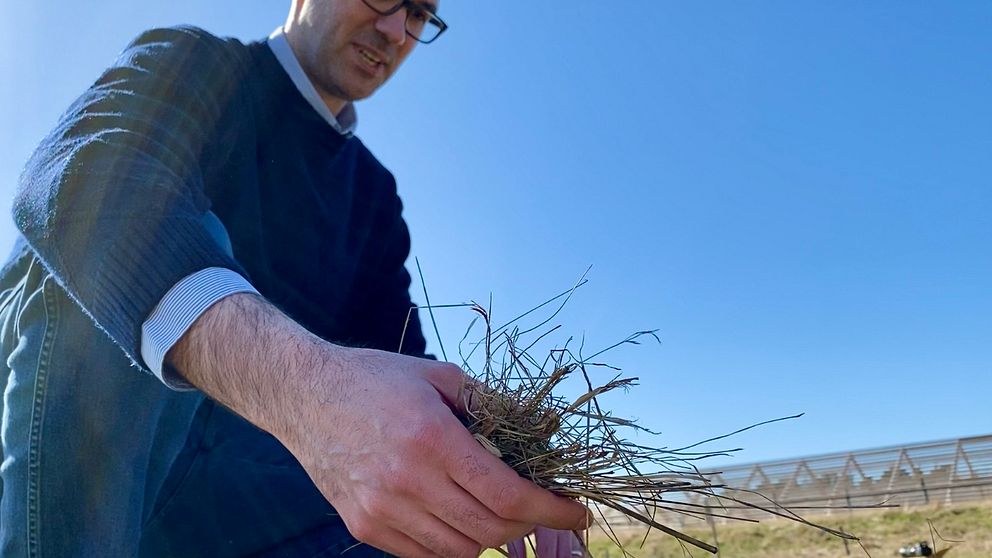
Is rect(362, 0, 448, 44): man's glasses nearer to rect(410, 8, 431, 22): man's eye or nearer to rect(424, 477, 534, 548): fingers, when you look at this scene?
rect(410, 8, 431, 22): man's eye

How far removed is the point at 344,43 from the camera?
2.37 meters

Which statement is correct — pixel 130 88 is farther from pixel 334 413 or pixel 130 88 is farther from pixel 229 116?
pixel 334 413

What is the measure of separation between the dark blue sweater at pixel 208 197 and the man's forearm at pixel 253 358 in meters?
0.09

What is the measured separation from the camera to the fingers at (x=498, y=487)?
2.68ft

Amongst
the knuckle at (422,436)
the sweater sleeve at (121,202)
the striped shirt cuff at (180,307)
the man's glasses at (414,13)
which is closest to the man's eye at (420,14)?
the man's glasses at (414,13)

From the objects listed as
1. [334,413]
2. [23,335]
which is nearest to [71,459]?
[23,335]

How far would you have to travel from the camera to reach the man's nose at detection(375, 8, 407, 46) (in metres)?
2.41

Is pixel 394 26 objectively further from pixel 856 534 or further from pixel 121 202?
pixel 856 534

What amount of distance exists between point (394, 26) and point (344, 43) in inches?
7.6

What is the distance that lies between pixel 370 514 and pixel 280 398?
0.18 meters

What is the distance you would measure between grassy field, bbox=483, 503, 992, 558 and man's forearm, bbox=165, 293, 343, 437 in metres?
4.04

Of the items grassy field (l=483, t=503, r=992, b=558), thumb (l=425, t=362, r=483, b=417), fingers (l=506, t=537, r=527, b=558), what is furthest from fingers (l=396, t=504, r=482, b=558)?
grassy field (l=483, t=503, r=992, b=558)

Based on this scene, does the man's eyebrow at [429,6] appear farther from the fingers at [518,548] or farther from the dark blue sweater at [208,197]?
the fingers at [518,548]

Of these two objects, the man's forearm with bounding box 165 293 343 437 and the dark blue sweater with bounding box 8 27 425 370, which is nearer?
the man's forearm with bounding box 165 293 343 437
